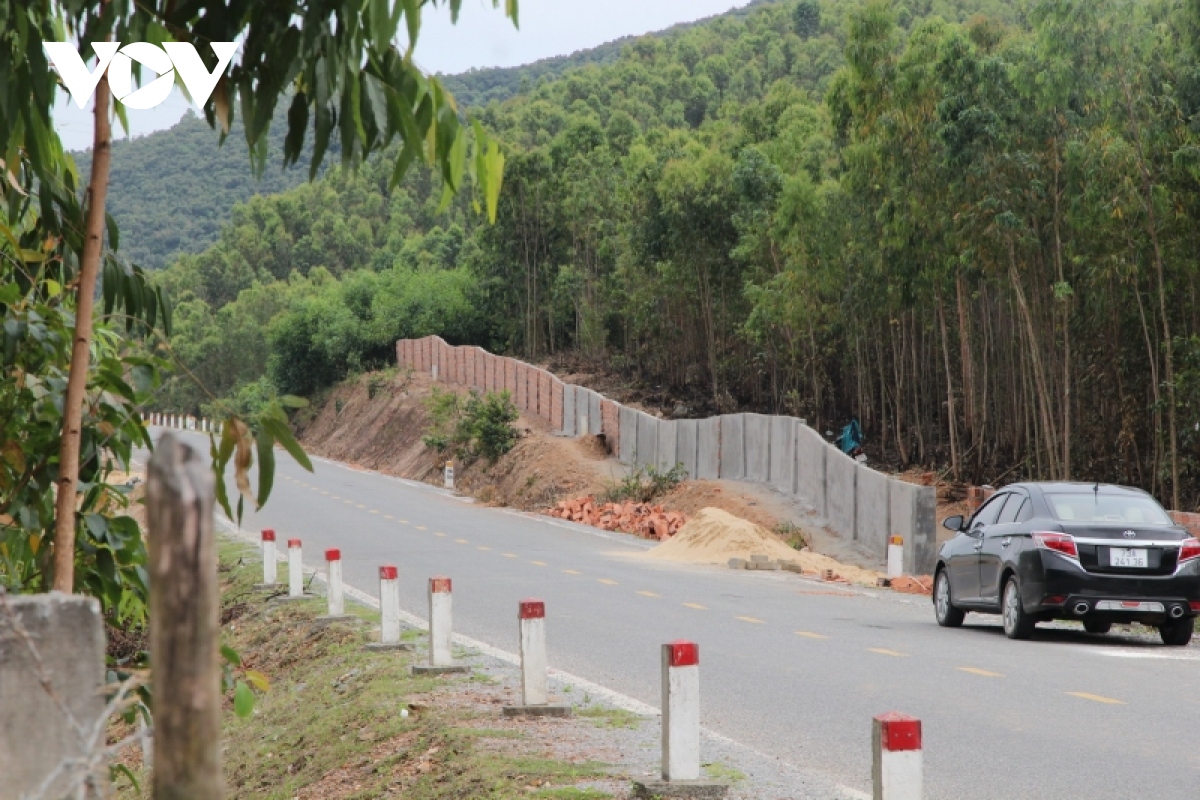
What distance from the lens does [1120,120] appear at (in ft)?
103

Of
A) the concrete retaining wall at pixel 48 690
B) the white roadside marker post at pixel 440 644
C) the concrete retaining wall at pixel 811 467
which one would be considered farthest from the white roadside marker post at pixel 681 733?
the concrete retaining wall at pixel 811 467

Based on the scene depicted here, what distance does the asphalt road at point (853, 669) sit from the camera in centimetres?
965

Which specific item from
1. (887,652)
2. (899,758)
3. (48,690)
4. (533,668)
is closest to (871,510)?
(887,652)

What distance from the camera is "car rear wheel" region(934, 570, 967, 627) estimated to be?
18125 millimetres

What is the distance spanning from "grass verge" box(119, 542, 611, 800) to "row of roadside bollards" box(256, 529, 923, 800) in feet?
1.08

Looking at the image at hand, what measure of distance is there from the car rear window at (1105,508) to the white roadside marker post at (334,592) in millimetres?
7810

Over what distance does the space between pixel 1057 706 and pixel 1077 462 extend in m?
30.1

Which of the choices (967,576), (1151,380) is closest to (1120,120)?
(1151,380)

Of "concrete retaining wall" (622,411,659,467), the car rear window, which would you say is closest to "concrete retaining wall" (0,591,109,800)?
the car rear window

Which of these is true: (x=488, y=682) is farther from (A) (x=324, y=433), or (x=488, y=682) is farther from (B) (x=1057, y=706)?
(A) (x=324, y=433)

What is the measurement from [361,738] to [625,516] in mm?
27260

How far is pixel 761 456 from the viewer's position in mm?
39719

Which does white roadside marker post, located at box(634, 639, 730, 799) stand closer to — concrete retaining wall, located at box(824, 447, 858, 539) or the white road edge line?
the white road edge line

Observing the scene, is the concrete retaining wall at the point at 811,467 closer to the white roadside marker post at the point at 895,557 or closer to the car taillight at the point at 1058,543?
the white roadside marker post at the point at 895,557
